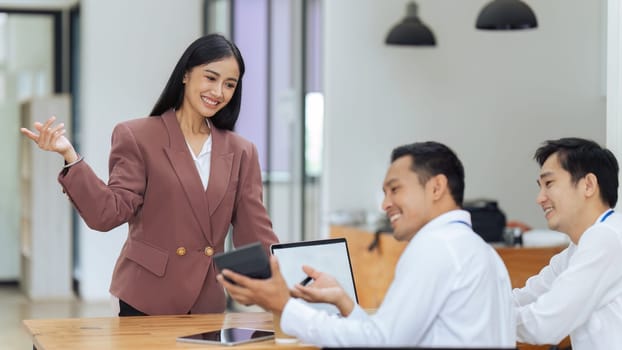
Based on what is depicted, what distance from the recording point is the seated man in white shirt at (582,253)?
2.93 m

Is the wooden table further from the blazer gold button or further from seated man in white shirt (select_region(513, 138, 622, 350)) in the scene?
seated man in white shirt (select_region(513, 138, 622, 350))

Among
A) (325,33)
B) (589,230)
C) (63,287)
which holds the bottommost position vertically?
(63,287)

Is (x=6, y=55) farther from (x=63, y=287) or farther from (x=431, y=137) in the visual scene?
(x=431, y=137)

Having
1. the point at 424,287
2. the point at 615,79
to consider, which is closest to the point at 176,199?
the point at 424,287

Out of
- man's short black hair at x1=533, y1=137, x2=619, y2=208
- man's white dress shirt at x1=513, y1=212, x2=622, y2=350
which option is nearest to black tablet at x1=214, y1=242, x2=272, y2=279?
man's white dress shirt at x1=513, y1=212, x2=622, y2=350

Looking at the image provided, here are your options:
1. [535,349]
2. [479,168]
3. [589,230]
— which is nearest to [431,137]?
[479,168]

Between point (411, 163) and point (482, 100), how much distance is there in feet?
19.7

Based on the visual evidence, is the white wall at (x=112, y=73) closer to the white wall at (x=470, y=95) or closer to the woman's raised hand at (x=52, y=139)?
the white wall at (x=470, y=95)

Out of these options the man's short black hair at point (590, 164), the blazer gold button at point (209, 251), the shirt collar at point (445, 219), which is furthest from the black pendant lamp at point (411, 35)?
the shirt collar at point (445, 219)

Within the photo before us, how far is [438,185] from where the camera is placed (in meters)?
2.60

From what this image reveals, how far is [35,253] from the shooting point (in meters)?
10.6

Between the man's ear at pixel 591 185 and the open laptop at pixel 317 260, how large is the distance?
0.73 metres

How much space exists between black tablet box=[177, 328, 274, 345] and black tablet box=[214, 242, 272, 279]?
17.9 inches

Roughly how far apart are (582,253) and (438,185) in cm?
62
